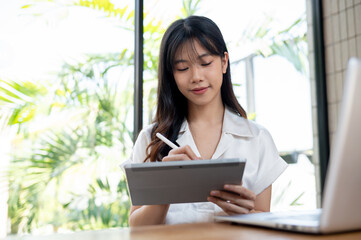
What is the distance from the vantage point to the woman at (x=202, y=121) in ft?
4.79

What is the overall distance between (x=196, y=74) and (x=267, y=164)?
42cm

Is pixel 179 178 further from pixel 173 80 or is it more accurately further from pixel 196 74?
pixel 173 80

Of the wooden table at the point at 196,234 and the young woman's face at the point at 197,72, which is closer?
the wooden table at the point at 196,234

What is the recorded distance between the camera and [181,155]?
1.10m

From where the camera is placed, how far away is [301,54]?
3113mm

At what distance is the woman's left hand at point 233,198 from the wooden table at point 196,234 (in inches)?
8.2

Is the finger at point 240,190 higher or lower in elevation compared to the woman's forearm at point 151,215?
higher

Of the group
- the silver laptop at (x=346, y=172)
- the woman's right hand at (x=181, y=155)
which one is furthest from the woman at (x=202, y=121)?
the silver laptop at (x=346, y=172)

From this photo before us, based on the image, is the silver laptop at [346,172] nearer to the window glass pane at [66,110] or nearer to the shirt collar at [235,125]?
the shirt collar at [235,125]

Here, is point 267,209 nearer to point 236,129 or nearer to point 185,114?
point 236,129

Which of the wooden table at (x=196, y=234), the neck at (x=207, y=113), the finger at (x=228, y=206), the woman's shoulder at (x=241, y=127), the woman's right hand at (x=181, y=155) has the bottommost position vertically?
the finger at (x=228, y=206)

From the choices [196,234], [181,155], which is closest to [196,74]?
[181,155]

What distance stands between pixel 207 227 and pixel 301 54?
258 centimetres

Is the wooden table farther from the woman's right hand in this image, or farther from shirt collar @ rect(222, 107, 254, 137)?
shirt collar @ rect(222, 107, 254, 137)
